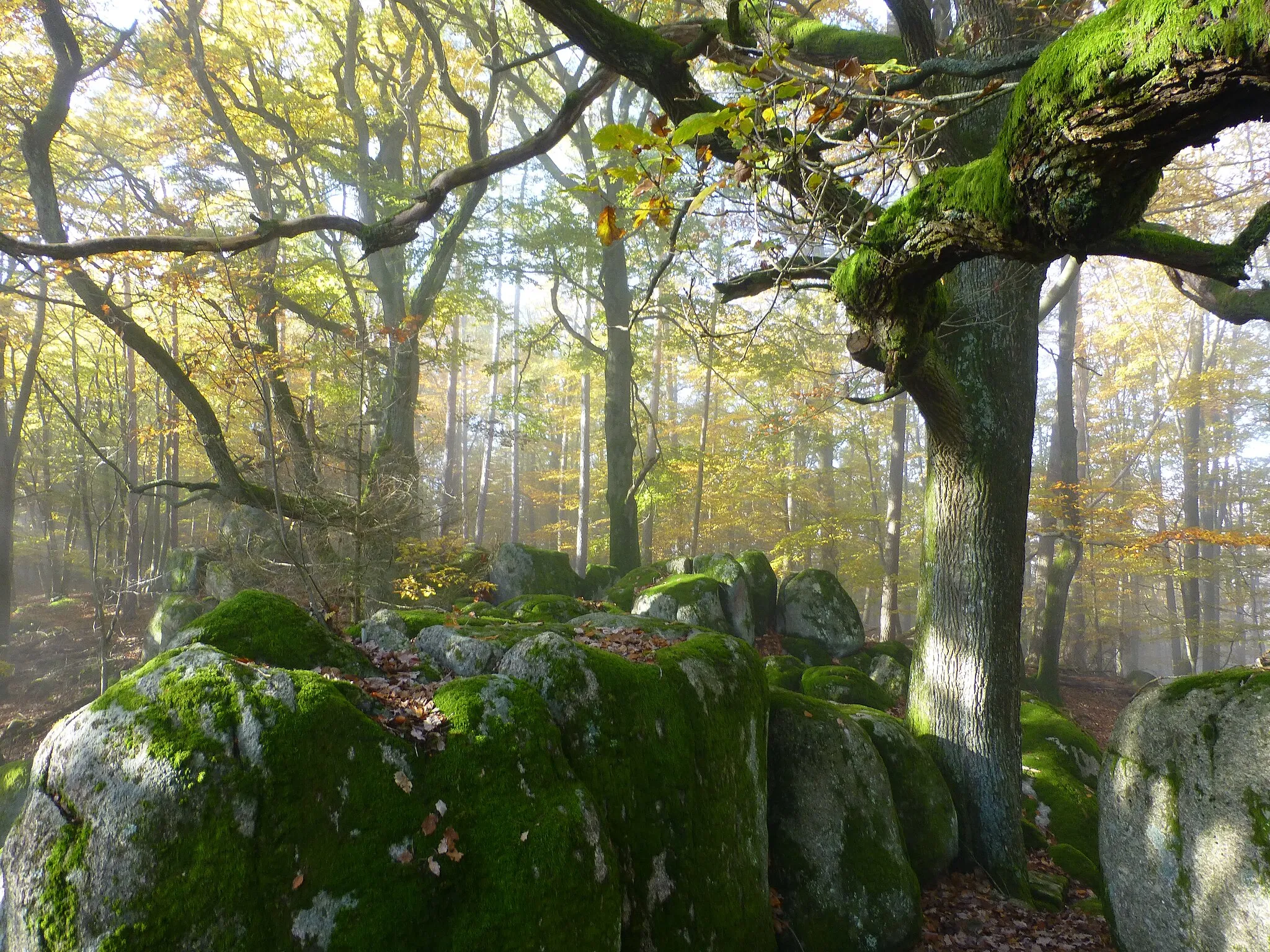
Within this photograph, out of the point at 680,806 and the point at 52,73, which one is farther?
the point at 52,73

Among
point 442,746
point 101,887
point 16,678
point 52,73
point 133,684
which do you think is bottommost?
point 16,678

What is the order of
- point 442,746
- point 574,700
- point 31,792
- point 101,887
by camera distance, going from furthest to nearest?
point 574,700, point 442,746, point 31,792, point 101,887

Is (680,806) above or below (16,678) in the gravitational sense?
above

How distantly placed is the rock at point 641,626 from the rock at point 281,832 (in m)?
2.14

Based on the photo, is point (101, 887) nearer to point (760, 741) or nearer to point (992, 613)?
point (760, 741)

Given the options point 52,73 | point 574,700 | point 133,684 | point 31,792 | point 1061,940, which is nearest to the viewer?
point 31,792

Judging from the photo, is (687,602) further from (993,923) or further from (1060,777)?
(993,923)

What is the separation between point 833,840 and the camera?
4.56 metres

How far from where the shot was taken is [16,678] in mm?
13078

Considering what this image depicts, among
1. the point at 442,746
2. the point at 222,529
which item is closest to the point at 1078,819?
the point at 442,746

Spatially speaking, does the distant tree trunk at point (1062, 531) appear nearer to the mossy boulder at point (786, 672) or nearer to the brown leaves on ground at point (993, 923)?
the mossy boulder at point (786, 672)

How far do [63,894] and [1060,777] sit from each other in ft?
27.3

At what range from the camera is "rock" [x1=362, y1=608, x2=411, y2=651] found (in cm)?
468

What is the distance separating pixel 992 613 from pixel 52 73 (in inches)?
692
